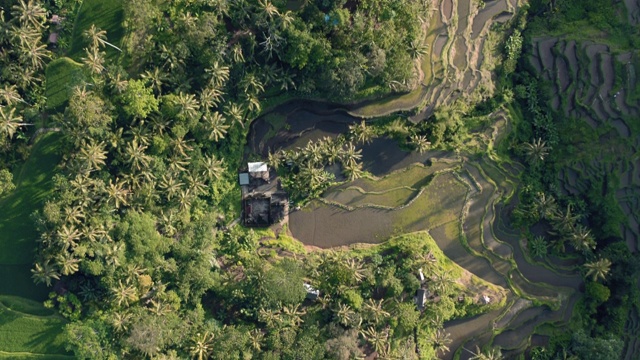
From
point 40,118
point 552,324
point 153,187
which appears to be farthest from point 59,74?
point 552,324

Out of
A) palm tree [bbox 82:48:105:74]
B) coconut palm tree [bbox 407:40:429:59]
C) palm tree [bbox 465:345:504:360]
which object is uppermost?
palm tree [bbox 82:48:105:74]

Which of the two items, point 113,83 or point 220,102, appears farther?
point 220,102

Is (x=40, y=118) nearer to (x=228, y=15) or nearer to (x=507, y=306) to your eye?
(x=228, y=15)

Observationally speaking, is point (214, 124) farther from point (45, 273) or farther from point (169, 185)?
point (45, 273)

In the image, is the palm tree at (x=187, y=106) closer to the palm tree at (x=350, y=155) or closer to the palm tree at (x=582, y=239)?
the palm tree at (x=350, y=155)

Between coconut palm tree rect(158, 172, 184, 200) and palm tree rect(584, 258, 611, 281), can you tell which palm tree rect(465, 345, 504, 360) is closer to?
palm tree rect(584, 258, 611, 281)

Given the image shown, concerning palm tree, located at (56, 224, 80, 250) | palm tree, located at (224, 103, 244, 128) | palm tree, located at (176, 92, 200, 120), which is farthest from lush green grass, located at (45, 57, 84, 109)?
palm tree, located at (224, 103, 244, 128)

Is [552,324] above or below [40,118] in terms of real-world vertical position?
below
